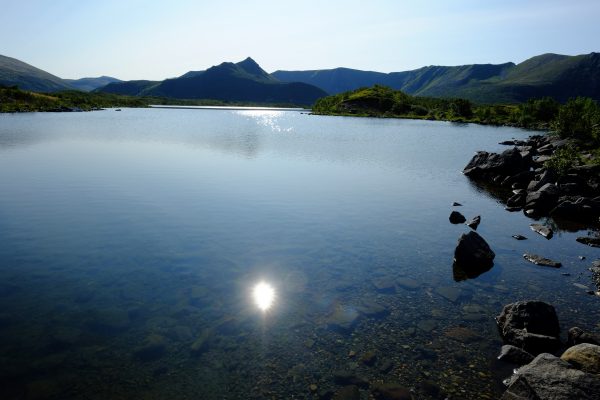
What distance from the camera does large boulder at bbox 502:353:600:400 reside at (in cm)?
1214

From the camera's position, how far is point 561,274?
81.1 ft

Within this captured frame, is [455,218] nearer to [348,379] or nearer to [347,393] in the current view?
[348,379]

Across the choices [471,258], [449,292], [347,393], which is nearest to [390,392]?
[347,393]

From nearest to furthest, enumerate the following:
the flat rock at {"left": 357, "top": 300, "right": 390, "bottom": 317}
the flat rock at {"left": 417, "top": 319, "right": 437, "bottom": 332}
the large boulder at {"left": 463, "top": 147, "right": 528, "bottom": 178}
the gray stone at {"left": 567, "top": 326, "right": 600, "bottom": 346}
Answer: the gray stone at {"left": 567, "top": 326, "right": 600, "bottom": 346} → the flat rock at {"left": 417, "top": 319, "right": 437, "bottom": 332} → the flat rock at {"left": 357, "top": 300, "right": 390, "bottom": 317} → the large boulder at {"left": 463, "top": 147, "right": 528, "bottom": 178}

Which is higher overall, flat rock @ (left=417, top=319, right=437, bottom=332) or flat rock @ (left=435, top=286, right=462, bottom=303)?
flat rock @ (left=417, top=319, right=437, bottom=332)

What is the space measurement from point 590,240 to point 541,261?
354 inches

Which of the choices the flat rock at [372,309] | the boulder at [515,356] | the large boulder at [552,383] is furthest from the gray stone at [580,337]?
the flat rock at [372,309]

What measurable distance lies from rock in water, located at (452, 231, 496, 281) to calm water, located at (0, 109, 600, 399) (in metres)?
0.72

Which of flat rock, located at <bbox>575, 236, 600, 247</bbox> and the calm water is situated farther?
flat rock, located at <bbox>575, 236, 600, 247</bbox>

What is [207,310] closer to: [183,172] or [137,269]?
[137,269]

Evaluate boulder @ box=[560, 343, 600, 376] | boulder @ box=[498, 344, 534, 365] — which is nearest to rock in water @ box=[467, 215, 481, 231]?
boulder @ box=[498, 344, 534, 365]

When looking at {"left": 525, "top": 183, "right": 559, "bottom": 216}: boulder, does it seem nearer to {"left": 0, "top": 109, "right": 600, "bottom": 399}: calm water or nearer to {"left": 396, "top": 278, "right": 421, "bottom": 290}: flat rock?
{"left": 0, "top": 109, "right": 600, "bottom": 399}: calm water

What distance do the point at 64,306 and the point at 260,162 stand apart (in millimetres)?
47055

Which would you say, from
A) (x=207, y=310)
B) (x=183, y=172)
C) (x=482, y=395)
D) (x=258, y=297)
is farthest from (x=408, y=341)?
(x=183, y=172)
